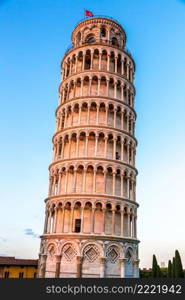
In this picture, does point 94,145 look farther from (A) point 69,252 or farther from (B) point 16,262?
(B) point 16,262

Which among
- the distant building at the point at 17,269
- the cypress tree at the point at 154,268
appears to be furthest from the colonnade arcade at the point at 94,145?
the cypress tree at the point at 154,268

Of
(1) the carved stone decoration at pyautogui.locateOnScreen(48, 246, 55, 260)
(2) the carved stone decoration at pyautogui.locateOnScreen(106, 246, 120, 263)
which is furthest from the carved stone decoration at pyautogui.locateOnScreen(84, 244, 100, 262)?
(1) the carved stone decoration at pyautogui.locateOnScreen(48, 246, 55, 260)

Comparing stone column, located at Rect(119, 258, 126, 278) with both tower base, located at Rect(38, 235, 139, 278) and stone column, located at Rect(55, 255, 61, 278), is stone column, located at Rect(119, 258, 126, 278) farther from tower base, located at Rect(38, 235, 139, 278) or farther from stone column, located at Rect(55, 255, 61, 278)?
stone column, located at Rect(55, 255, 61, 278)

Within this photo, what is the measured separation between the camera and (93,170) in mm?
32531

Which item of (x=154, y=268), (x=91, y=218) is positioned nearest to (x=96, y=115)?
(x=91, y=218)

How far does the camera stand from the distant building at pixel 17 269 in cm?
4728

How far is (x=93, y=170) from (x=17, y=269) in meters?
27.1

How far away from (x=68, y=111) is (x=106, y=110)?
5.16m

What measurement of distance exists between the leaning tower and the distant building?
17.7m

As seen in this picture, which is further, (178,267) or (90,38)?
(178,267)

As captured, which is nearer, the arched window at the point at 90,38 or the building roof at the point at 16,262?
the arched window at the point at 90,38

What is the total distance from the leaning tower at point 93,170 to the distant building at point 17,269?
1768 centimetres

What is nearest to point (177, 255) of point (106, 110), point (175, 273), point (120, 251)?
point (175, 273)

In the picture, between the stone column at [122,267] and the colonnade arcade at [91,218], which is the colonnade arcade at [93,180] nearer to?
the colonnade arcade at [91,218]
